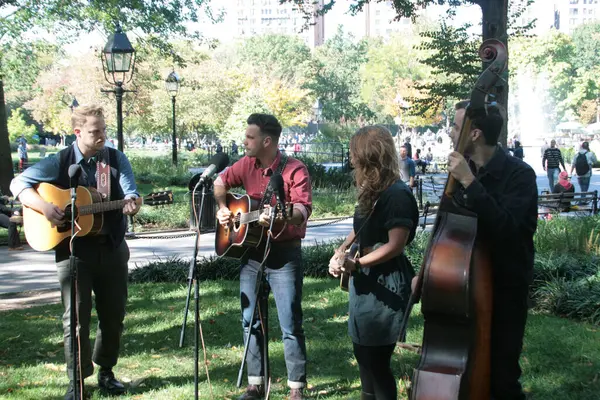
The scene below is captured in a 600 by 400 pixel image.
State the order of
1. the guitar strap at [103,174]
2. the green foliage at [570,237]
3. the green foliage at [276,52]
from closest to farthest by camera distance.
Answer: the guitar strap at [103,174] < the green foliage at [570,237] < the green foliage at [276,52]

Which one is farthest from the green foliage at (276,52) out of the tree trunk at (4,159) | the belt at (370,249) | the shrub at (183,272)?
the belt at (370,249)

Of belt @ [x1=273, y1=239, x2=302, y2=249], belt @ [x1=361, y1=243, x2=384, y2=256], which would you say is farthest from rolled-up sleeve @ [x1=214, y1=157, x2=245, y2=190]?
belt @ [x1=361, y1=243, x2=384, y2=256]

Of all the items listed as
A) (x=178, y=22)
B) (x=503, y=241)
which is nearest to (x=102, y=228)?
(x=503, y=241)

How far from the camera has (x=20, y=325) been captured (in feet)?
25.3

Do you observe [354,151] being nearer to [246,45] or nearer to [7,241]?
[7,241]

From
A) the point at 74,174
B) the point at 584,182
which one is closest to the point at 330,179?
the point at 584,182

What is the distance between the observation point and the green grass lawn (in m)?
5.45

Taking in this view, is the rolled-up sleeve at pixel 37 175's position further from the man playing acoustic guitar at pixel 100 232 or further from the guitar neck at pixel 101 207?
the guitar neck at pixel 101 207

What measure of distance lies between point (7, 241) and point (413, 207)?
12891 millimetres

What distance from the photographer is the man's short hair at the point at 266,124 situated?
4977 mm

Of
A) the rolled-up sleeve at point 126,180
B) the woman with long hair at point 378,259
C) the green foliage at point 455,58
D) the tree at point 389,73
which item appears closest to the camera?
the woman with long hair at point 378,259

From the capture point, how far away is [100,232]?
4988mm

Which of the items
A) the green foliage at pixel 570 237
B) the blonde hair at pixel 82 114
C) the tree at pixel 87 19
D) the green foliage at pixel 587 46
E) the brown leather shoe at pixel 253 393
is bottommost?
the brown leather shoe at pixel 253 393

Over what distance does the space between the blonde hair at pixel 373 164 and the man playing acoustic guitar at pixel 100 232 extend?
6.26ft
